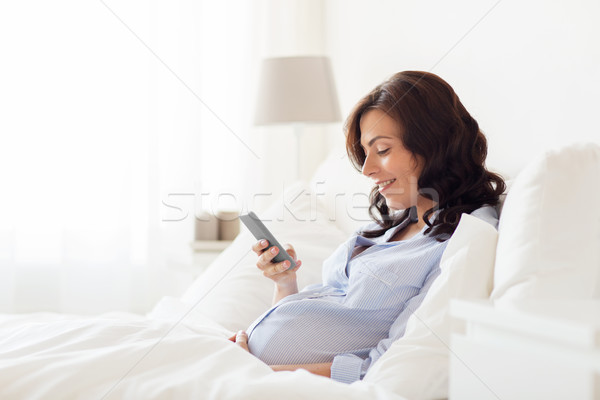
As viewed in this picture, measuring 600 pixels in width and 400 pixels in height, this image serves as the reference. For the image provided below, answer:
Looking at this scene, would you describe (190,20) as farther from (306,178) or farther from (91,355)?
(91,355)

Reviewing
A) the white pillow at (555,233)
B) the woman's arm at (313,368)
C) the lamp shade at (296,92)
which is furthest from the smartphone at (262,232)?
the lamp shade at (296,92)

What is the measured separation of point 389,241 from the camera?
1393mm

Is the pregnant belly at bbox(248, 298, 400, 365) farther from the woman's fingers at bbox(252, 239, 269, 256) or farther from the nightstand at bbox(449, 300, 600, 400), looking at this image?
the nightstand at bbox(449, 300, 600, 400)

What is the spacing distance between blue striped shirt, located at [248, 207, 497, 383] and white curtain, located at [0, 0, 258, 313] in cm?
165

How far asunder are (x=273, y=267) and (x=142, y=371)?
54cm

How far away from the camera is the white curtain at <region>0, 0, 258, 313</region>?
2.59 meters

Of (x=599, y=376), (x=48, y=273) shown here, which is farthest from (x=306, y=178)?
(x=599, y=376)

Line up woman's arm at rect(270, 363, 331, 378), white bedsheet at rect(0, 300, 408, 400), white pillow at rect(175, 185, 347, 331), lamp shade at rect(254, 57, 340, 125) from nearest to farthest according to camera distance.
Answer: white bedsheet at rect(0, 300, 408, 400), woman's arm at rect(270, 363, 331, 378), white pillow at rect(175, 185, 347, 331), lamp shade at rect(254, 57, 340, 125)

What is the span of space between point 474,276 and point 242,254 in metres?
0.94

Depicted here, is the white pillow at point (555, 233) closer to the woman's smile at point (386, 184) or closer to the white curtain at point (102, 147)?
the woman's smile at point (386, 184)

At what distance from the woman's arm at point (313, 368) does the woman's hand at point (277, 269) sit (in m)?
0.28

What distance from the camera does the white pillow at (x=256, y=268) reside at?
1.60 m

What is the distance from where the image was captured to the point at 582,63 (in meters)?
1.33

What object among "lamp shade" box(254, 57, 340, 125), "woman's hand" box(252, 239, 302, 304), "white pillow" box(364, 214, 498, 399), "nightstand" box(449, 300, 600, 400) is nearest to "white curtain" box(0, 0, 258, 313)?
"lamp shade" box(254, 57, 340, 125)
